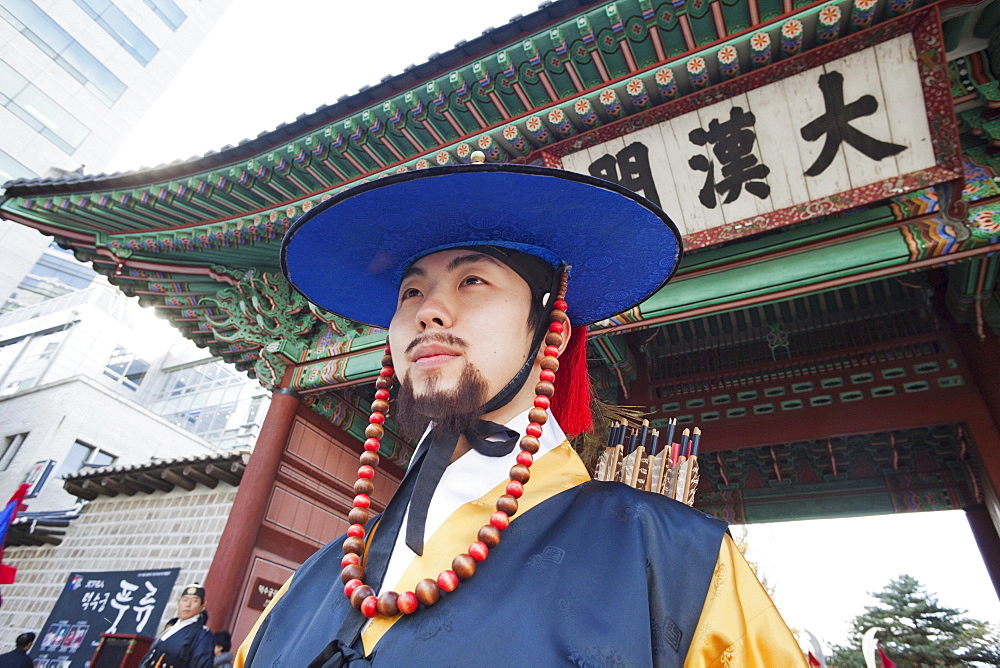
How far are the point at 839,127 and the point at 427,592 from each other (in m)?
3.34

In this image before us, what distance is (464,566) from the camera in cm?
95

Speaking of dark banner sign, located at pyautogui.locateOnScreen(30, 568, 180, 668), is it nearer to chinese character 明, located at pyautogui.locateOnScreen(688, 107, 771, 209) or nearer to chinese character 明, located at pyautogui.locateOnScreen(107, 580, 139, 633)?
chinese character 明, located at pyautogui.locateOnScreen(107, 580, 139, 633)

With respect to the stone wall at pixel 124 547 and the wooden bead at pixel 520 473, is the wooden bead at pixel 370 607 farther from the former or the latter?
the stone wall at pixel 124 547

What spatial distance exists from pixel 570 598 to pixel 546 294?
0.76 metres

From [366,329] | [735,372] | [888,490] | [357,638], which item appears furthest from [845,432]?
[357,638]

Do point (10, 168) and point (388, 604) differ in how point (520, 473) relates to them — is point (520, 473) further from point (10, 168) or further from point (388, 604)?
point (10, 168)

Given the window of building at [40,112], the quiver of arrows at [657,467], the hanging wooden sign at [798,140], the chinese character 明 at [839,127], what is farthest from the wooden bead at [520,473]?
the window of building at [40,112]

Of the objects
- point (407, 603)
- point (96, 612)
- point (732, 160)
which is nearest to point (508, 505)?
point (407, 603)

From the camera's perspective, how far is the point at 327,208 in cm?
141

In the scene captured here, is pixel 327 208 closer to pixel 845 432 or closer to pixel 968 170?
pixel 968 170

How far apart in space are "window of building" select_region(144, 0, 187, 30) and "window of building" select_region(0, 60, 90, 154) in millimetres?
7932

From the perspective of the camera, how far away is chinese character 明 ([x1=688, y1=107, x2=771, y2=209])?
3.29m

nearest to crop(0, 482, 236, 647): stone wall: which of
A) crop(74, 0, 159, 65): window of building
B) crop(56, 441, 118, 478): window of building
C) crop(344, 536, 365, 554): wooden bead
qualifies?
crop(344, 536, 365, 554): wooden bead

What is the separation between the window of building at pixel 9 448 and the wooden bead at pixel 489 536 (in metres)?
22.3
